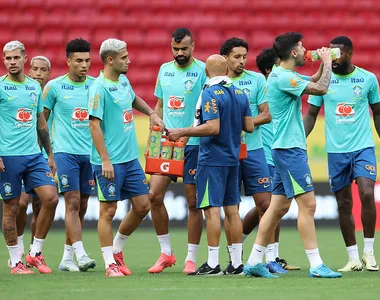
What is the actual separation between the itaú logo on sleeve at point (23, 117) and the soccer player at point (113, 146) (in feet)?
3.41

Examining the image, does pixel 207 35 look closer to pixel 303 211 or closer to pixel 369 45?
pixel 369 45

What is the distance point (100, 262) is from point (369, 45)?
10.9 metres

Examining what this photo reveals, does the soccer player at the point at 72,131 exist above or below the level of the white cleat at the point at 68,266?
above

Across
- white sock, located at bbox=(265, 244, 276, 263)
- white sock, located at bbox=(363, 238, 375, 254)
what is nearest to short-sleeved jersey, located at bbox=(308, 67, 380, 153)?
white sock, located at bbox=(363, 238, 375, 254)

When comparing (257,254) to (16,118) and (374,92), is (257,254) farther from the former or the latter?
(16,118)

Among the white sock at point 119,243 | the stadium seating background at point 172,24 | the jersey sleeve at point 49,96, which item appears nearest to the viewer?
the white sock at point 119,243

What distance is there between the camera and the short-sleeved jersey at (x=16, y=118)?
11.1 metres

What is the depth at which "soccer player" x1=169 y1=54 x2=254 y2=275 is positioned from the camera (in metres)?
10.1

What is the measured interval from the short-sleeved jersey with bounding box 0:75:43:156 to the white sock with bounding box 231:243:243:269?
8.40 feet

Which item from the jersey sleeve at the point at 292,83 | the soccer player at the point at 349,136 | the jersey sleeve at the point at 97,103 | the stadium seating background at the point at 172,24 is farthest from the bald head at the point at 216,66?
the stadium seating background at the point at 172,24

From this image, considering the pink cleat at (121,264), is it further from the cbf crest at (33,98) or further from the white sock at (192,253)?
the cbf crest at (33,98)

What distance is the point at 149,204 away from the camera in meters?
10.8

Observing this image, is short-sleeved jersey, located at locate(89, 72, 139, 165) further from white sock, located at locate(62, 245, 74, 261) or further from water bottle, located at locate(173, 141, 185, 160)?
white sock, located at locate(62, 245, 74, 261)

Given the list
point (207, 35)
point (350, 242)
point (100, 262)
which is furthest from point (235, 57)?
point (207, 35)
